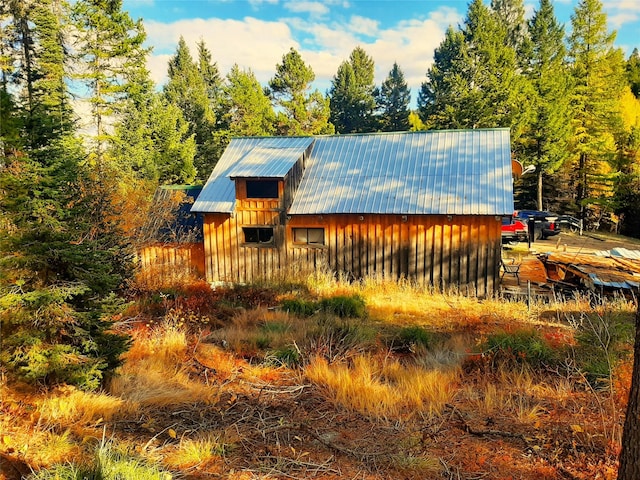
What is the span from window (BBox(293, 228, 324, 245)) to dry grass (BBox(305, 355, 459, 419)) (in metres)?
7.79

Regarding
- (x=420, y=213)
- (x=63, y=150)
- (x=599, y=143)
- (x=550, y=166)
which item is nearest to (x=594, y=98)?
(x=599, y=143)

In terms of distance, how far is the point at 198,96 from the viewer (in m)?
34.4

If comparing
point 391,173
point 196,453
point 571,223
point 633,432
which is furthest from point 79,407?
point 571,223

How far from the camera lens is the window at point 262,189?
534 inches

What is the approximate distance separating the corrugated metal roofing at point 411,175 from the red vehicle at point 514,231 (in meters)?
6.72

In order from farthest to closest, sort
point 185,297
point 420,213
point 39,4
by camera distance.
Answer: point 39,4
point 420,213
point 185,297

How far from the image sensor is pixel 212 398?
16.1 feet

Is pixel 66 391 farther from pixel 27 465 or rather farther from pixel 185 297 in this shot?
pixel 185 297

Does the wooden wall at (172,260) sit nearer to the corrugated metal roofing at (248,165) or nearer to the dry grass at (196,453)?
the corrugated metal roofing at (248,165)

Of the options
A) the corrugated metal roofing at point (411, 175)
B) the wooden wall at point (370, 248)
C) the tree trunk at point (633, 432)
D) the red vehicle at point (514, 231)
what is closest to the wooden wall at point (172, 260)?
the wooden wall at point (370, 248)

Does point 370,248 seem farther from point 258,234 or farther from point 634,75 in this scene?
point 634,75

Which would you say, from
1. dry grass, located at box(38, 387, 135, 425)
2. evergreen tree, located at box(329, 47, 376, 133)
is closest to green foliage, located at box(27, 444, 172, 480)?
dry grass, located at box(38, 387, 135, 425)

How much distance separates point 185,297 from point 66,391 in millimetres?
6257

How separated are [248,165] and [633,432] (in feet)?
40.6
